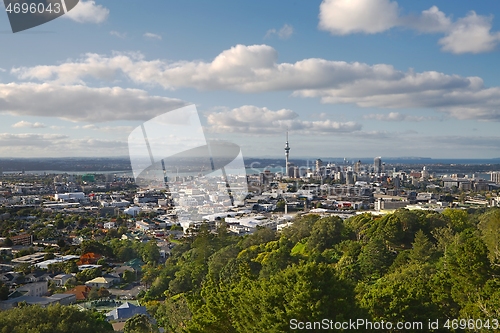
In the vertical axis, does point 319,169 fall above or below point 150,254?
above

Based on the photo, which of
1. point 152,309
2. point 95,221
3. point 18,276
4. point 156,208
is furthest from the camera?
point 156,208

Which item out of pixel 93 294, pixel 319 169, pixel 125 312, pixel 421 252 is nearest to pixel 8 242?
pixel 93 294

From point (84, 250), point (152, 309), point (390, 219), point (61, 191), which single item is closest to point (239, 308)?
point (152, 309)

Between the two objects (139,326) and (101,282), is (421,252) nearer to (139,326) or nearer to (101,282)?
(139,326)

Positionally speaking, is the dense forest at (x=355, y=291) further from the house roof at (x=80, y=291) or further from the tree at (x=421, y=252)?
the house roof at (x=80, y=291)

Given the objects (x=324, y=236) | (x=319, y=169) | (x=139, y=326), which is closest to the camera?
(x=139, y=326)

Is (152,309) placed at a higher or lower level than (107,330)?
lower

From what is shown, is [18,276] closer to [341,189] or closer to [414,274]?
[414,274]

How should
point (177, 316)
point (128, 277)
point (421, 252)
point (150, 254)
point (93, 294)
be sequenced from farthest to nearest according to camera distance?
1. point (150, 254)
2. point (128, 277)
3. point (93, 294)
4. point (421, 252)
5. point (177, 316)

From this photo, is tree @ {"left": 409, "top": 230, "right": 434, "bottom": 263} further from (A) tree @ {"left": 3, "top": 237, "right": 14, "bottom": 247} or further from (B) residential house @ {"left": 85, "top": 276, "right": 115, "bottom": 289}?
(A) tree @ {"left": 3, "top": 237, "right": 14, "bottom": 247}

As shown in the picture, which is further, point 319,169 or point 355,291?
point 319,169

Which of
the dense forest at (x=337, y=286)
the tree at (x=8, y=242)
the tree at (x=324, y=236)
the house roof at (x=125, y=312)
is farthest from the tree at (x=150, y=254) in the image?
the tree at (x=8, y=242)
